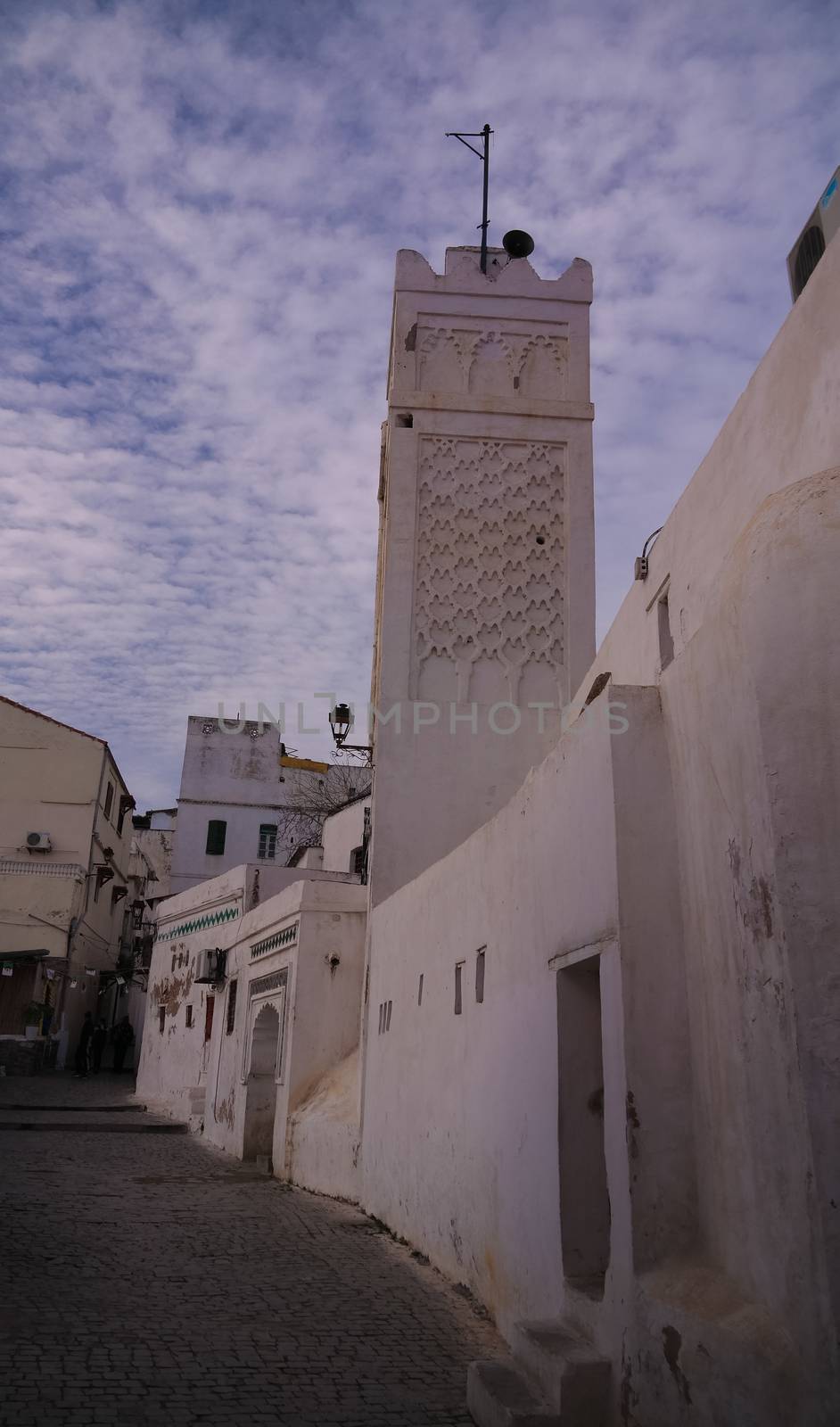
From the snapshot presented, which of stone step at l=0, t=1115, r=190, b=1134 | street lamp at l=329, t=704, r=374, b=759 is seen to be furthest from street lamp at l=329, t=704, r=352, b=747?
stone step at l=0, t=1115, r=190, b=1134

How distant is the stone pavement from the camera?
396cm

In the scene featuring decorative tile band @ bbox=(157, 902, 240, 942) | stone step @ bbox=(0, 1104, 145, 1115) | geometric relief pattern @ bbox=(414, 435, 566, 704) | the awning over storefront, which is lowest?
stone step @ bbox=(0, 1104, 145, 1115)

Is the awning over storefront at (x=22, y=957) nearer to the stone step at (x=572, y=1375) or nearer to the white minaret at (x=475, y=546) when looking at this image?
the white minaret at (x=475, y=546)

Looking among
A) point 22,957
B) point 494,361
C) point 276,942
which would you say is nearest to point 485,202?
point 494,361

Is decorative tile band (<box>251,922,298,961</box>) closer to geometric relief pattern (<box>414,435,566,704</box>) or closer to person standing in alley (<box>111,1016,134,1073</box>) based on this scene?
geometric relief pattern (<box>414,435,566,704</box>)

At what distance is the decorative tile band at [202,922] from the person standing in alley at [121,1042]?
458cm

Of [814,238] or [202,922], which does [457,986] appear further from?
[202,922]

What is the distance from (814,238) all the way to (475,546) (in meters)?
6.52

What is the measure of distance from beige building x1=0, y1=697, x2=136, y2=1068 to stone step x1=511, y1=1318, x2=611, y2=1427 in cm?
1897

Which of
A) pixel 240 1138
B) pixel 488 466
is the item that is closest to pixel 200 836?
pixel 240 1138

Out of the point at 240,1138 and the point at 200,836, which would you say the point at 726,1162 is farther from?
the point at 200,836

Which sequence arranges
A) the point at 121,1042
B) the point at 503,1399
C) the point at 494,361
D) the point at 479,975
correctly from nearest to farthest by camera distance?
1. the point at 503,1399
2. the point at 479,975
3. the point at 494,361
4. the point at 121,1042

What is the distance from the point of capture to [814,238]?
4418 millimetres

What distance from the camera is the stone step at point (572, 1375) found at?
137 inches
